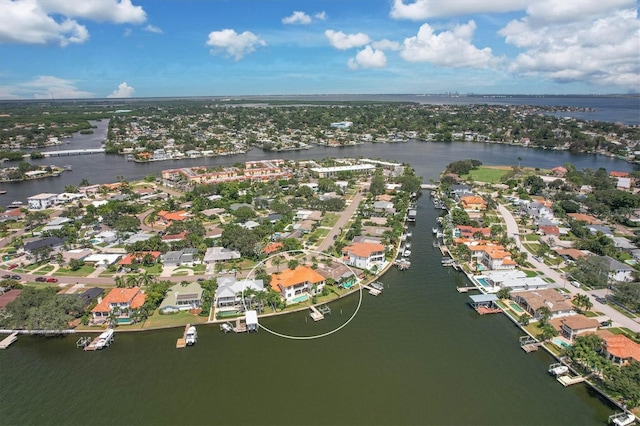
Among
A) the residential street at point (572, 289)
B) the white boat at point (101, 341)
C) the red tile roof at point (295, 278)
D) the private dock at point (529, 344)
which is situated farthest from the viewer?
the red tile roof at point (295, 278)

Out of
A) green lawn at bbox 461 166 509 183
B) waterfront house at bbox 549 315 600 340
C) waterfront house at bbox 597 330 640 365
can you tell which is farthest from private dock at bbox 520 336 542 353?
green lawn at bbox 461 166 509 183

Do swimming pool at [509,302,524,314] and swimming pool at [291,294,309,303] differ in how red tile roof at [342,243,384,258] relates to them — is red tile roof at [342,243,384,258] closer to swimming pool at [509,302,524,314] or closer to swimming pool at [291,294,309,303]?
swimming pool at [291,294,309,303]

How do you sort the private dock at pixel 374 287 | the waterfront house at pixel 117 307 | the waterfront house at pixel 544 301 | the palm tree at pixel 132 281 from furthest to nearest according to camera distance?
the private dock at pixel 374 287, the palm tree at pixel 132 281, the waterfront house at pixel 544 301, the waterfront house at pixel 117 307

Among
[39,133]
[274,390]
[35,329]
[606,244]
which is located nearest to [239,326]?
[274,390]

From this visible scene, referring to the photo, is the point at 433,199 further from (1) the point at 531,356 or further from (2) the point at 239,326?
(2) the point at 239,326

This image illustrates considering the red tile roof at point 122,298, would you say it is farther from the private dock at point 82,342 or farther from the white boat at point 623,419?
the white boat at point 623,419

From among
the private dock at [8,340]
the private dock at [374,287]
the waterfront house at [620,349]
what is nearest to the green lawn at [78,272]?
the private dock at [8,340]

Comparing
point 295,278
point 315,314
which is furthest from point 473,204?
point 315,314
